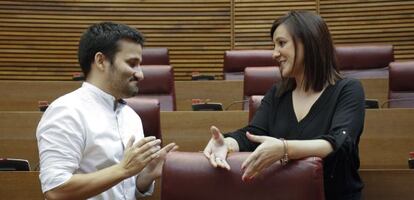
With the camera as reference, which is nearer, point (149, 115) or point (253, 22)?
point (149, 115)

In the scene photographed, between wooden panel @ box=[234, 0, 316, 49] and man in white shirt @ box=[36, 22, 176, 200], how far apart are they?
2146 mm

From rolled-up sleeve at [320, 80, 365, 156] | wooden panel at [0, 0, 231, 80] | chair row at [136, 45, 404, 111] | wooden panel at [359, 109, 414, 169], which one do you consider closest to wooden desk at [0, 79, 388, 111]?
chair row at [136, 45, 404, 111]

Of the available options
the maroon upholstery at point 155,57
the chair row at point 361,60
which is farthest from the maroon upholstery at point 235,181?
the maroon upholstery at point 155,57

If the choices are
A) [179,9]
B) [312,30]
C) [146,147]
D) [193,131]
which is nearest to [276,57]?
[312,30]

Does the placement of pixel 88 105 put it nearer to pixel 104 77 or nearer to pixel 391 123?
pixel 104 77

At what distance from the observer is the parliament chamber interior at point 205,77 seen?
728mm

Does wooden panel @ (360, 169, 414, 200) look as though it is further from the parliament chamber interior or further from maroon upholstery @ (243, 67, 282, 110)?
maroon upholstery @ (243, 67, 282, 110)

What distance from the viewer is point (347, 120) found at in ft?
2.70

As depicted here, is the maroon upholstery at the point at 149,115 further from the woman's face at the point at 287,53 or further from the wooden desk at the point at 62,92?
the wooden desk at the point at 62,92

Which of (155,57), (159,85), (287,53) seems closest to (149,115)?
(287,53)

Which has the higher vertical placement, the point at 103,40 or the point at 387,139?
the point at 103,40

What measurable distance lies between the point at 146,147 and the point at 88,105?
153 mm

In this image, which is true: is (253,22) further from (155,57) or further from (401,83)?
(401,83)

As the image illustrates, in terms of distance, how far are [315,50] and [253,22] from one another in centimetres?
223
